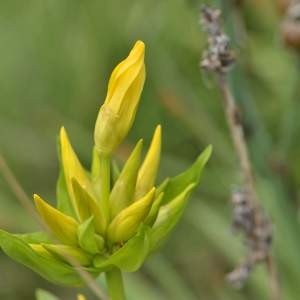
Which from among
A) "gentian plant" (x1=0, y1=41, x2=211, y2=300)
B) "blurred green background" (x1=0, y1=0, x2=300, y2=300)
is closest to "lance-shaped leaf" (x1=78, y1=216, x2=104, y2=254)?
"gentian plant" (x1=0, y1=41, x2=211, y2=300)

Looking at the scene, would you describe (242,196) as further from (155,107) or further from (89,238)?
(155,107)

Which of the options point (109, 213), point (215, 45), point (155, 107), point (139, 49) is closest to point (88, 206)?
point (109, 213)

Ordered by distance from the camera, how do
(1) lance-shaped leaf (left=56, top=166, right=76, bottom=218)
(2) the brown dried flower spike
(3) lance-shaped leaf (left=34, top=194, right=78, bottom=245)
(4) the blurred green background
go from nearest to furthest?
1. (3) lance-shaped leaf (left=34, top=194, right=78, bottom=245)
2. (1) lance-shaped leaf (left=56, top=166, right=76, bottom=218)
3. (2) the brown dried flower spike
4. (4) the blurred green background

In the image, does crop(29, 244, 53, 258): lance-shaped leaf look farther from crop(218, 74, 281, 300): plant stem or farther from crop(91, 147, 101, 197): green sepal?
crop(218, 74, 281, 300): plant stem

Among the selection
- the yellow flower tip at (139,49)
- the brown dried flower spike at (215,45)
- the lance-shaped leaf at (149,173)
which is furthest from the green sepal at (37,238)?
the brown dried flower spike at (215,45)

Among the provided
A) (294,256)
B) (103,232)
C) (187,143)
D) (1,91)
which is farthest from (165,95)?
(103,232)

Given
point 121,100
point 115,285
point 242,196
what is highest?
point 121,100

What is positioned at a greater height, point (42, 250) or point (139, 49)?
point (139, 49)
